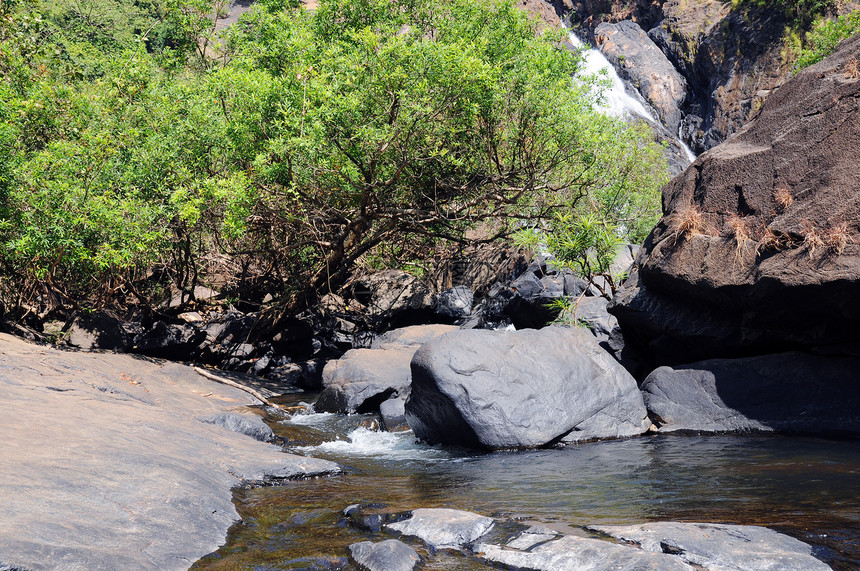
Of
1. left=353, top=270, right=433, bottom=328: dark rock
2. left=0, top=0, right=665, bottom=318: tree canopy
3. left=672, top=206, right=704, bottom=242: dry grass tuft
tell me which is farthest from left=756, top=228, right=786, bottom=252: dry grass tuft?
left=353, top=270, right=433, bottom=328: dark rock

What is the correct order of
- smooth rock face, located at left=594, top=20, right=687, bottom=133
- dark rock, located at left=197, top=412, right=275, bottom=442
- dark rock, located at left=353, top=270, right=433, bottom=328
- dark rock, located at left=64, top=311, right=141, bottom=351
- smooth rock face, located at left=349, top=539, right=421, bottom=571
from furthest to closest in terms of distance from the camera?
smooth rock face, located at left=594, top=20, right=687, bottom=133, dark rock, located at left=353, top=270, right=433, bottom=328, dark rock, located at left=64, top=311, right=141, bottom=351, dark rock, located at left=197, top=412, right=275, bottom=442, smooth rock face, located at left=349, top=539, right=421, bottom=571

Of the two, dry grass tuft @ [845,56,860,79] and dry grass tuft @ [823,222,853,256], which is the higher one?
dry grass tuft @ [845,56,860,79]

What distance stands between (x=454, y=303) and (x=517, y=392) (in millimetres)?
10778

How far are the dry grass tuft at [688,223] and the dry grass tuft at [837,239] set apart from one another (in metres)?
1.95

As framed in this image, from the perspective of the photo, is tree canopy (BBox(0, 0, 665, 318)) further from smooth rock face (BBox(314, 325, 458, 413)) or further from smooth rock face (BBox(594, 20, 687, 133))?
smooth rock face (BBox(594, 20, 687, 133))

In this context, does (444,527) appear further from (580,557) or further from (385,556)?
(580,557)

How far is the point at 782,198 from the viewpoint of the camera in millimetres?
9477

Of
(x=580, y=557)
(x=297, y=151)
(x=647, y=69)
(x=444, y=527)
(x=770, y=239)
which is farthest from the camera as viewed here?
(x=647, y=69)

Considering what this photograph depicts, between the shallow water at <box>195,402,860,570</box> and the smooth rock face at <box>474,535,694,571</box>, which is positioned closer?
the smooth rock face at <box>474,535,694,571</box>

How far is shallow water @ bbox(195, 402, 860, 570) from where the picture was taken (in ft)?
16.9

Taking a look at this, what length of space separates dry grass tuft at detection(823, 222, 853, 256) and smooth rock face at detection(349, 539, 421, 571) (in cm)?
714

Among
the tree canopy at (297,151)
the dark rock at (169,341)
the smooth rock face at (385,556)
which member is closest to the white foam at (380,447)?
the smooth rock face at (385,556)

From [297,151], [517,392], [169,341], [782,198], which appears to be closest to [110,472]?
[517,392]

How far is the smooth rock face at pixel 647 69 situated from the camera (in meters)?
41.9
